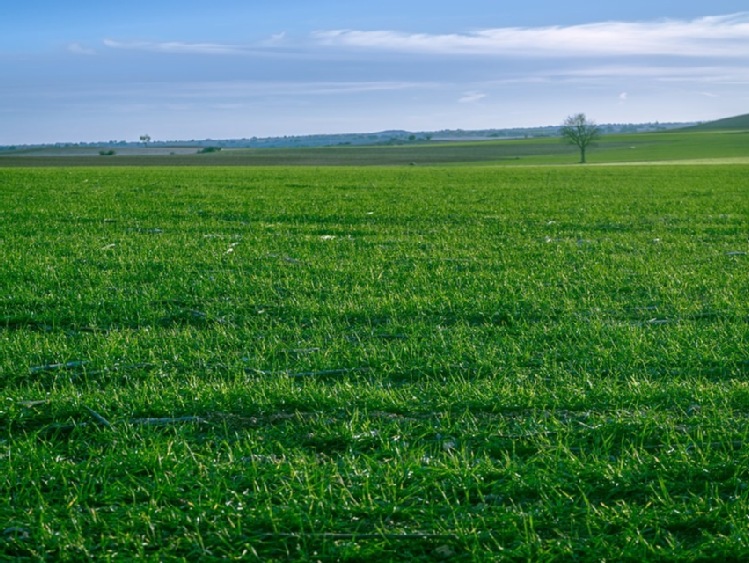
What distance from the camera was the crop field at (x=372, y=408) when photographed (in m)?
3.74

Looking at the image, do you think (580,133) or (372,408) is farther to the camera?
(580,133)

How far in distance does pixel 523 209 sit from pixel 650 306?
12499 millimetres

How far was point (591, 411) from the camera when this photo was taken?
509 centimetres

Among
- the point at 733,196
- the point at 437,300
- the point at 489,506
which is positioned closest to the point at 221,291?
the point at 437,300

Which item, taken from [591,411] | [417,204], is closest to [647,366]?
[591,411]

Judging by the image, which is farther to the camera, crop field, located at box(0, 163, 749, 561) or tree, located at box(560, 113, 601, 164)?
tree, located at box(560, 113, 601, 164)

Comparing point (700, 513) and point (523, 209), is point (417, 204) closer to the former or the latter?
point (523, 209)

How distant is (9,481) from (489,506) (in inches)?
92.3

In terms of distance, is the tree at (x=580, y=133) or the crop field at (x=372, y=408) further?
the tree at (x=580, y=133)

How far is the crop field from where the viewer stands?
12.3ft

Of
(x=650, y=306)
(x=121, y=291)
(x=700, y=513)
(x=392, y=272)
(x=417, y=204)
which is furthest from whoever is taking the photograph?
(x=417, y=204)

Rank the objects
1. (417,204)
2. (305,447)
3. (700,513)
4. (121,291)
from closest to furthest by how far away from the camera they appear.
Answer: (700,513) < (305,447) < (121,291) < (417,204)

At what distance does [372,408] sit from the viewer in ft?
17.1

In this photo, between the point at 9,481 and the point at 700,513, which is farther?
the point at 9,481
